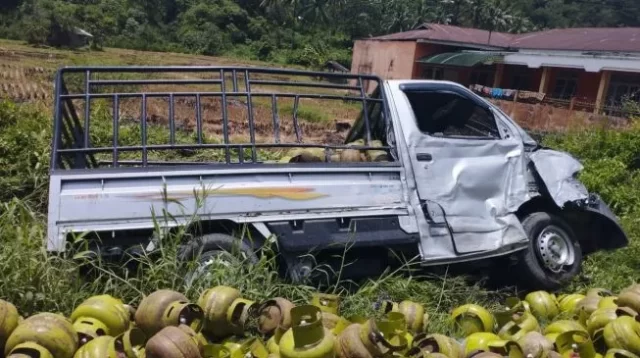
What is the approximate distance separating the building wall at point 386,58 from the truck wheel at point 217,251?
2936 centimetres

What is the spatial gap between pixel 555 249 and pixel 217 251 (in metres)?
3.18

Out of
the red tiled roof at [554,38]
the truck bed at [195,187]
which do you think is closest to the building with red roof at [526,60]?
the red tiled roof at [554,38]

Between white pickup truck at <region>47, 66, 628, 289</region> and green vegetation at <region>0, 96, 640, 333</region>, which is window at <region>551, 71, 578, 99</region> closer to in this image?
green vegetation at <region>0, 96, 640, 333</region>

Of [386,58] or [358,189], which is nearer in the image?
[358,189]

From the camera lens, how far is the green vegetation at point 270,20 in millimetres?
50219

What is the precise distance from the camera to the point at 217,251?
434 cm

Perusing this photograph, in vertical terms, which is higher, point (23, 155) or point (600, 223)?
point (600, 223)

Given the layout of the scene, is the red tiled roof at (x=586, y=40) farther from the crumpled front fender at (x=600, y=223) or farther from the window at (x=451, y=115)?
the window at (x=451, y=115)

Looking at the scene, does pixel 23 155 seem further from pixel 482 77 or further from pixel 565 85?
pixel 482 77

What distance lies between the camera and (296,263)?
4547mm

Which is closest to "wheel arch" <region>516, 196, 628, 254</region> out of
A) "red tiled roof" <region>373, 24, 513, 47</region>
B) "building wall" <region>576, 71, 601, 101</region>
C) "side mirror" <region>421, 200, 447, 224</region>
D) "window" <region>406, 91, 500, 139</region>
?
"window" <region>406, 91, 500, 139</region>

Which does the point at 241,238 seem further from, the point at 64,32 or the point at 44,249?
the point at 64,32

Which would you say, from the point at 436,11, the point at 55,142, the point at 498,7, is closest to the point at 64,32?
the point at 436,11

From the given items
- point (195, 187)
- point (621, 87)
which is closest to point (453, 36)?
point (621, 87)
